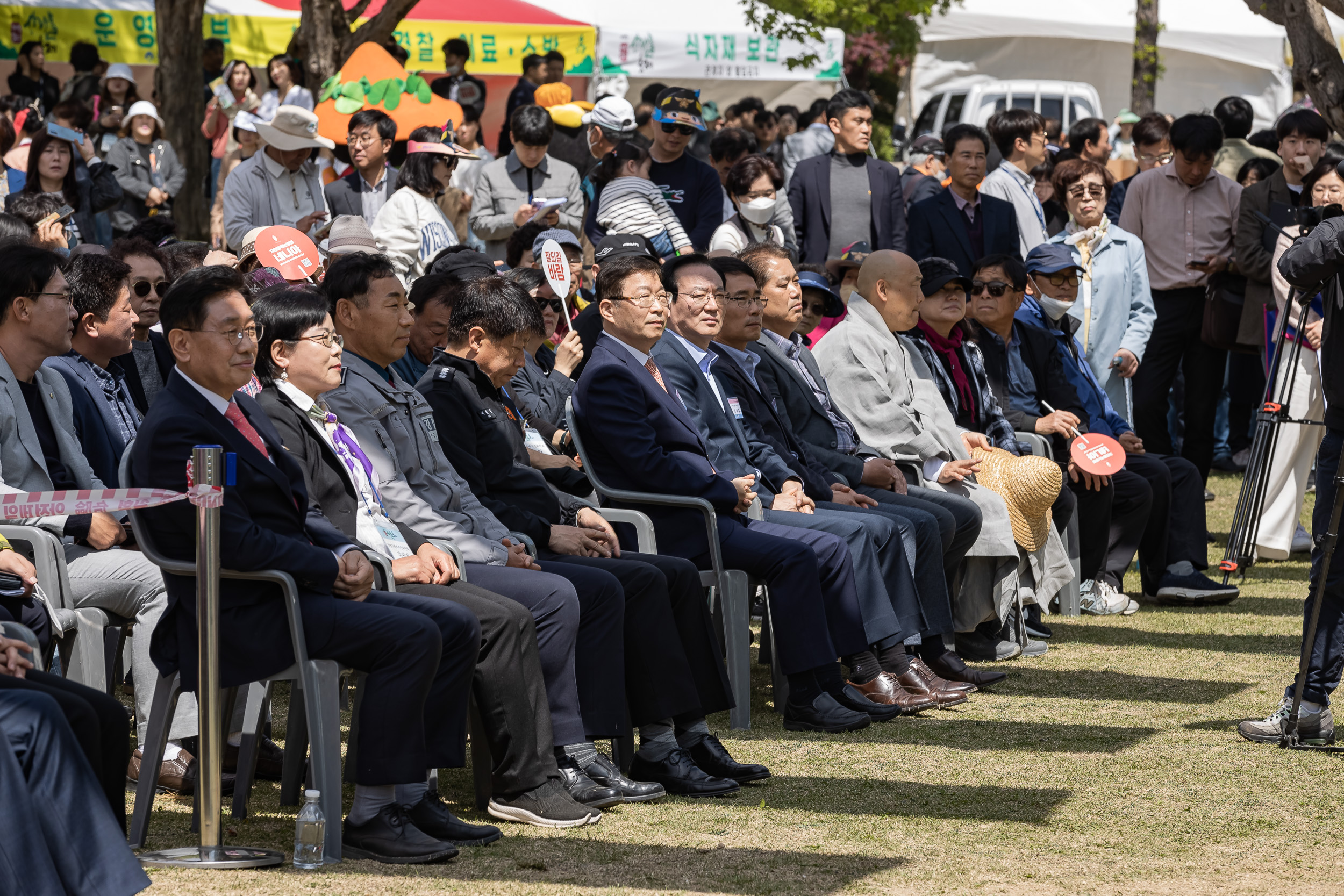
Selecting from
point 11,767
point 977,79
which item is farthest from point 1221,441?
point 977,79

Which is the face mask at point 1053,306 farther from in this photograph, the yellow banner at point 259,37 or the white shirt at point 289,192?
the yellow banner at point 259,37

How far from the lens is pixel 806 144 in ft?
48.7

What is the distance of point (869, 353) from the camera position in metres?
6.85

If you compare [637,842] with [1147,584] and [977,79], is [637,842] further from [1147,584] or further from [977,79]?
[977,79]

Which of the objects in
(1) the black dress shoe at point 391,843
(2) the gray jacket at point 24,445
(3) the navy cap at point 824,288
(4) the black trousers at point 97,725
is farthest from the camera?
(3) the navy cap at point 824,288

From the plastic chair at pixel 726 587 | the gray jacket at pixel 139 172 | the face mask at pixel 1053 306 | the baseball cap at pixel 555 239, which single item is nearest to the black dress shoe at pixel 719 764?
the plastic chair at pixel 726 587

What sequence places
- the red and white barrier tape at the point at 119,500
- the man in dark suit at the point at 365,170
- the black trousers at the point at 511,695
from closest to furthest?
1. the red and white barrier tape at the point at 119,500
2. the black trousers at the point at 511,695
3. the man in dark suit at the point at 365,170

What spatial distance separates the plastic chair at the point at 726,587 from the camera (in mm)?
5582

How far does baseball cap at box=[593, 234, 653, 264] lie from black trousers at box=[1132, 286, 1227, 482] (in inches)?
155

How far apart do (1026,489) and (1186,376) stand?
3.46 metres

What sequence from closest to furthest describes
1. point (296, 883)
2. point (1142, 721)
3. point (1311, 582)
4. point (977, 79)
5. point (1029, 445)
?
1. point (296, 883)
2. point (1311, 582)
3. point (1142, 721)
4. point (1029, 445)
5. point (977, 79)

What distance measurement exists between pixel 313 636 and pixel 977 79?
2617 cm

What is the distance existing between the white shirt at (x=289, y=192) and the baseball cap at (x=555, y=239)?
5.12 feet

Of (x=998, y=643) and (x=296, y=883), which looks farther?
(x=998, y=643)
